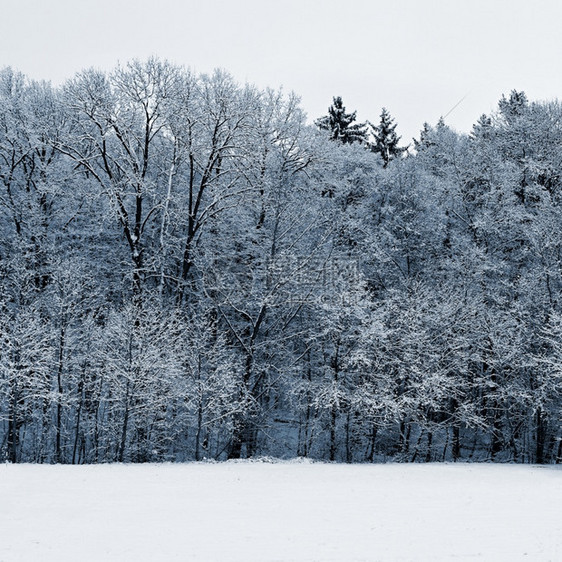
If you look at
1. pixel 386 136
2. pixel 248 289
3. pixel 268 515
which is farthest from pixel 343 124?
pixel 268 515

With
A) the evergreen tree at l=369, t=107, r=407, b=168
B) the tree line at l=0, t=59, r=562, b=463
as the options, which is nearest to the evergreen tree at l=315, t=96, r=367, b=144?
the evergreen tree at l=369, t=107, r=407, b=168

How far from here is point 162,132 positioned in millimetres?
28422

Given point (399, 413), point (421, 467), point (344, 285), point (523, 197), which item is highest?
point (523, 197)

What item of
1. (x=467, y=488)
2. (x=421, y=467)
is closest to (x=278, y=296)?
(x=421, y=467)

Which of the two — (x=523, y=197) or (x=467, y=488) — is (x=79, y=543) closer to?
(x=467, y=488)

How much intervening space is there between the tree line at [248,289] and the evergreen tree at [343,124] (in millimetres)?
17739

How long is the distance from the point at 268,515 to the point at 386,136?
42837mm

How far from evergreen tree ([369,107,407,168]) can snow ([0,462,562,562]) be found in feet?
117

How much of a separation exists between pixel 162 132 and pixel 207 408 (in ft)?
48.0

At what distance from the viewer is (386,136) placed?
50031 mm

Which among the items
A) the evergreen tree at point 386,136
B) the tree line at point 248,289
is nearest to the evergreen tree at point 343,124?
the evergreen tree at point 386,136

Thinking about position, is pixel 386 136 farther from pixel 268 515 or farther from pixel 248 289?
pixel 268 515

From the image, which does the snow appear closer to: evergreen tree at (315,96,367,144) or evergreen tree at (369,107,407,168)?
evergreen tree at (315,96,367,144)

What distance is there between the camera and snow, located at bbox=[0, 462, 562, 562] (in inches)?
407
